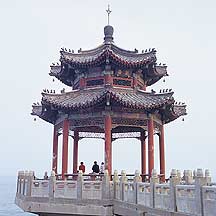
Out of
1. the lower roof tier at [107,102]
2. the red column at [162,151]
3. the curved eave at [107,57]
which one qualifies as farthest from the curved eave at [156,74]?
the red column at [162,151]

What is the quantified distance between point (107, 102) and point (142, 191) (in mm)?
6353

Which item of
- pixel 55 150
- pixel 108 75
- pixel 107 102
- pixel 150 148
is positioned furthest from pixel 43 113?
pixel 150 148

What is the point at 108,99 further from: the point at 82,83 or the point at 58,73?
the point at 58,73

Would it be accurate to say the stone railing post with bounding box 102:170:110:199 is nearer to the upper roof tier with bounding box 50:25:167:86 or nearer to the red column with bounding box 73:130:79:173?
the upper roof tier with bounding box 50:25:167:86

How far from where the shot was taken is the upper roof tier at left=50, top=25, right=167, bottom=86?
73.3ft

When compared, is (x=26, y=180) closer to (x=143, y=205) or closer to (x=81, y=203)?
(x=81, y=203)

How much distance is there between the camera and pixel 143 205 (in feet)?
48.2

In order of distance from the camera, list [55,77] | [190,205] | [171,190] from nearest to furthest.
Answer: [190,205] → [171,190] → [55,77]

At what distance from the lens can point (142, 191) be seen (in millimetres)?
15141

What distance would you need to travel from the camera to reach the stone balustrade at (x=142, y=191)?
35.1 feet

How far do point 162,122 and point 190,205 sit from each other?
1250 centimetres

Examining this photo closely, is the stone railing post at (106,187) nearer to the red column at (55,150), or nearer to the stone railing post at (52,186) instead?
the stone railing post at (52,186)

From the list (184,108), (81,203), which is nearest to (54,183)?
(81,203)

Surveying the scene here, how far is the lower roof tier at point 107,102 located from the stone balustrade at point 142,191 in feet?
13.6
